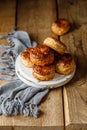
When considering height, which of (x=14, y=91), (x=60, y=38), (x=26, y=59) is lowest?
(x=14, y=91)

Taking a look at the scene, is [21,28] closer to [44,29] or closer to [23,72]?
[44,29]

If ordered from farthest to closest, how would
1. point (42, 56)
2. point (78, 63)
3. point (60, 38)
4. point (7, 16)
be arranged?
point (7, 16) < point (60, 38) < point (78, 63) < point (42, 56)

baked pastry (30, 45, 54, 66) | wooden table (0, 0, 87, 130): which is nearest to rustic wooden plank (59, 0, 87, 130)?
wooden table (0, 0, 87, 130)

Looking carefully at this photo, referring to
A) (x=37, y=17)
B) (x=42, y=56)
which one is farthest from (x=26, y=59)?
(x=37, y=17)

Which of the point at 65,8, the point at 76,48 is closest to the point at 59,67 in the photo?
the point at 76,48

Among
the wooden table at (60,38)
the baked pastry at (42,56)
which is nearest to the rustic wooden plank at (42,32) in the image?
the wooden table at (60,38)

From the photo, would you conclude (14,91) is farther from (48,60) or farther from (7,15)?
(7,15)
